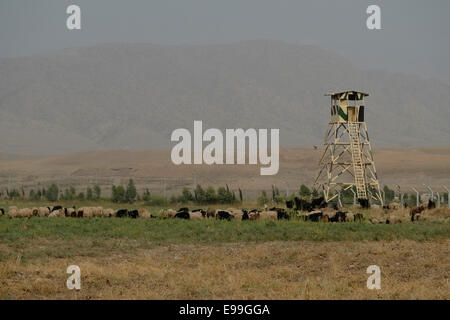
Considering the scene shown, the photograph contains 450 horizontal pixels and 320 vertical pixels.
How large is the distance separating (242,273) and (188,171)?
7161cm

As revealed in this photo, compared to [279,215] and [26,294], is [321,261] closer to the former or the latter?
[26,294]

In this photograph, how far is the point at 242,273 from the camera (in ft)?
Answer: 51.2

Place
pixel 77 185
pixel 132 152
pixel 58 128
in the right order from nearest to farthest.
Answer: pixel 77 185 → pixel 132 152 → pixel 58 128

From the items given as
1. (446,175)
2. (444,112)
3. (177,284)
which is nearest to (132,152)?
(446,175)

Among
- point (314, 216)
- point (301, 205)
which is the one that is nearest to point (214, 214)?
point (314, 216)

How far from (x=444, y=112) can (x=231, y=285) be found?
618 ft

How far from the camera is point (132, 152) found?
111375 mm

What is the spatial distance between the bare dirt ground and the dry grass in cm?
4273

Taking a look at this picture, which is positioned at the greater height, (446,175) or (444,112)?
(444,112)

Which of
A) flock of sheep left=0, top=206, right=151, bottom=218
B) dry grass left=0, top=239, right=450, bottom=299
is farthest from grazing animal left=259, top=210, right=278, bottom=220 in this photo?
dry grass left=0, top=239, right=450, bottom=299

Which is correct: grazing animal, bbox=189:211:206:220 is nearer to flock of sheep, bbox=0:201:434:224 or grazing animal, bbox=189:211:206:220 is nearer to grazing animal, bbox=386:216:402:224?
flock of sheep, bbox=0:201:434:224

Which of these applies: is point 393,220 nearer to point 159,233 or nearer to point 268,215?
point 268,215

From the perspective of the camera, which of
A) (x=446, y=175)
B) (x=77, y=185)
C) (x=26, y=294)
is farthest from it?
(x=446, y=175)

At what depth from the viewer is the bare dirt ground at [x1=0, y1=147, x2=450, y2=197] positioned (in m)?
74.9
